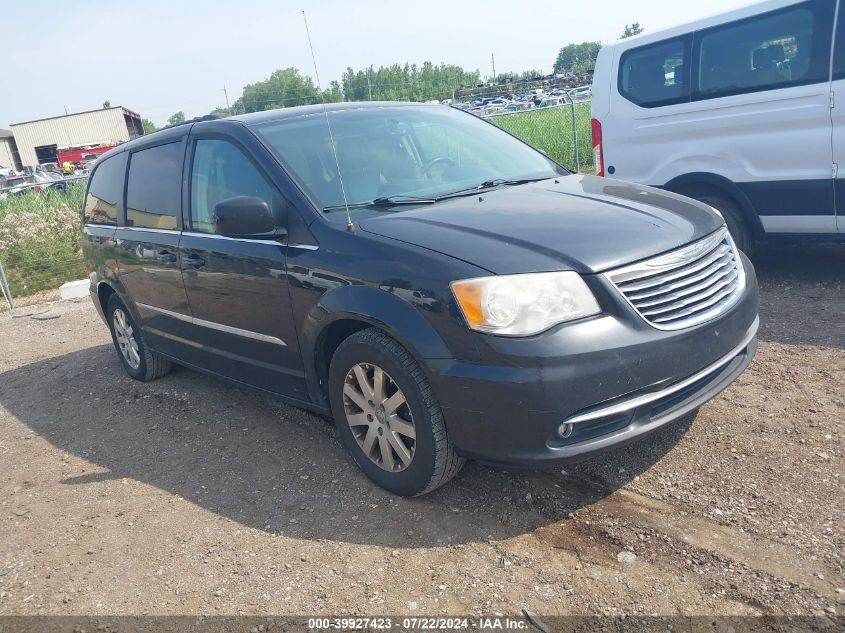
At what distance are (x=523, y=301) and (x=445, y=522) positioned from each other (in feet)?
3.57

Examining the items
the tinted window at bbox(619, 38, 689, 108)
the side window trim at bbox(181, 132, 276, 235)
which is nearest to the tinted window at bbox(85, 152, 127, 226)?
the side window trim at bbox(181, 132, 276, 235)

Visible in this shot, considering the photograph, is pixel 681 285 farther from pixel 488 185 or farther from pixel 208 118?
pixel 208 118

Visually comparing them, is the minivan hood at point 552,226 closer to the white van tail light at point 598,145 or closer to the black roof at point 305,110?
the black roof at point 305,110

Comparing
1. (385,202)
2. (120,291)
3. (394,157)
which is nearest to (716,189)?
(394,157)

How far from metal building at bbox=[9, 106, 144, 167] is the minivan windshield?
72.4 m

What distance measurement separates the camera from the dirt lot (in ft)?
8.91

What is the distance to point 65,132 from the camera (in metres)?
71.2

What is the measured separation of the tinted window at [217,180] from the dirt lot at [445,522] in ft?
4.55

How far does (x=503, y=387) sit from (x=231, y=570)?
4.66 ft

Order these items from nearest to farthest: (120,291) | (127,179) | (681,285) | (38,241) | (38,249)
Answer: (681,285)
(127,179)
(120,291)
(38,249)
(38,241)

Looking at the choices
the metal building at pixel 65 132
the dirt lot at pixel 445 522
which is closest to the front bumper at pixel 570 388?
the dirt lot at pixel 445 522

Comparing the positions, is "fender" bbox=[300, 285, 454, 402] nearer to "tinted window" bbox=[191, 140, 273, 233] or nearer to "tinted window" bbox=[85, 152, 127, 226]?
"tinted window" bbox=[191, 140, 273, 233]

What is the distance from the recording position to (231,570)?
311 centimetres

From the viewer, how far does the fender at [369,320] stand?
3.00m
